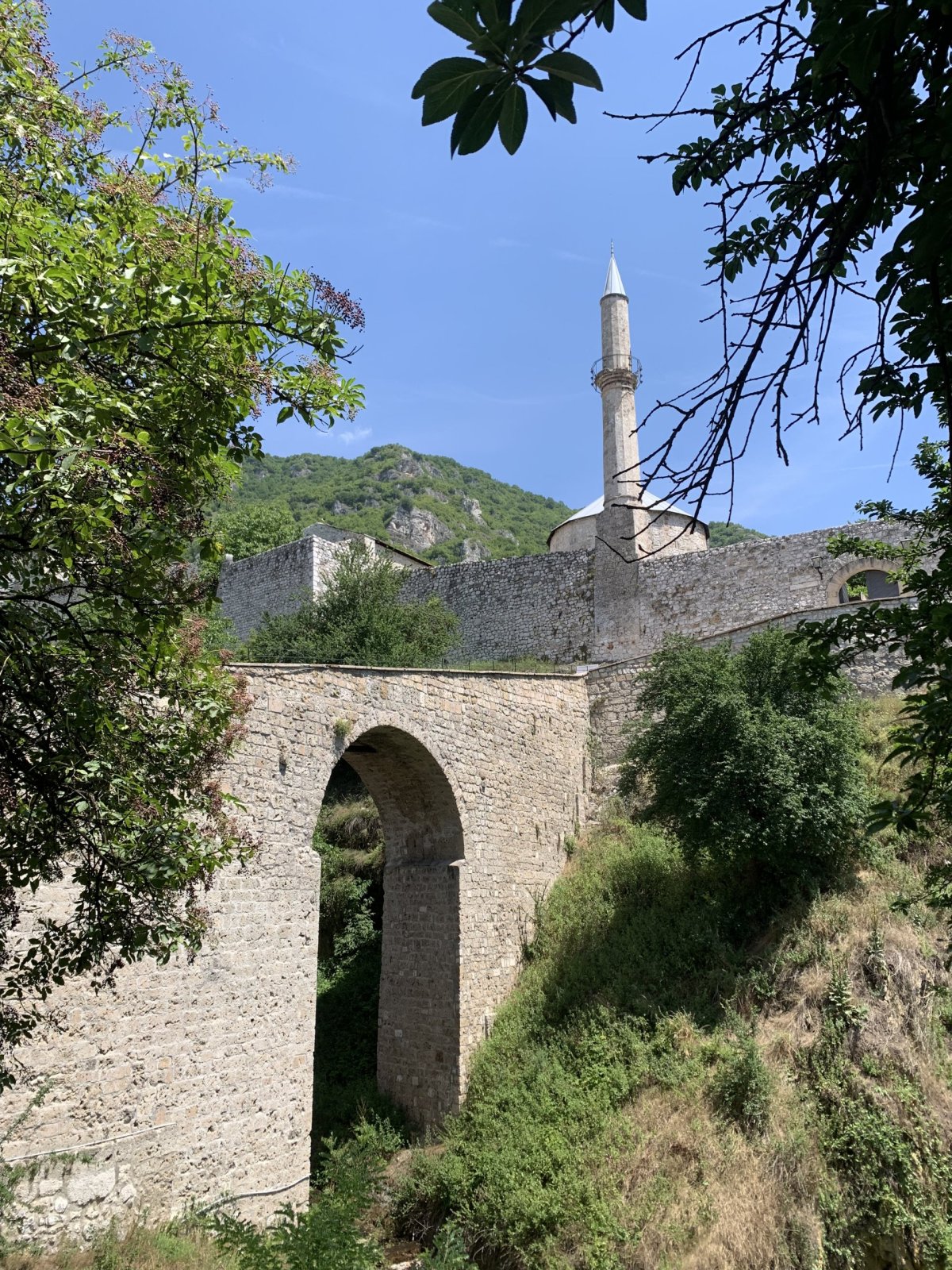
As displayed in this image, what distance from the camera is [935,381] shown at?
3.25 m

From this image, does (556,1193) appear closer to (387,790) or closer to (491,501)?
(387,790)

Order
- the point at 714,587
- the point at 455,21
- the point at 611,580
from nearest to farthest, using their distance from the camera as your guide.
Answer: the point at 455,21 < the point at 714,587 < the point at 611,580

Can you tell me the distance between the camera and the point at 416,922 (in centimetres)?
1266

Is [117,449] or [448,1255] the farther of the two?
[448,1255]

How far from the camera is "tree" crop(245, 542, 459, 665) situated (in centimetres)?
1977

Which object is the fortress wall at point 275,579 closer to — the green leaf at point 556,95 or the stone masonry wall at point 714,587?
the stone masonry wall at point 714,587

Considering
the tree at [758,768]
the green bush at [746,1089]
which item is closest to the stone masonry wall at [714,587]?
the tree at [758,768]

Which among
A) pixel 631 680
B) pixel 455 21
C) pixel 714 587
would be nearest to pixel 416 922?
pixel 631 680

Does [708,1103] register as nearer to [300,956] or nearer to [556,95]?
[300,956]

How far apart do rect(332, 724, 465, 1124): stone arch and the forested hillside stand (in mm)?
43726

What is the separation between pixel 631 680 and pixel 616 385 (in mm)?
12402

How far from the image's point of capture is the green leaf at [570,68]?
1.74 metres

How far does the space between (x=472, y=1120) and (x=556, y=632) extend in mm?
15617

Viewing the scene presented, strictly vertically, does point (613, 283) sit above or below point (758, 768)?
above
